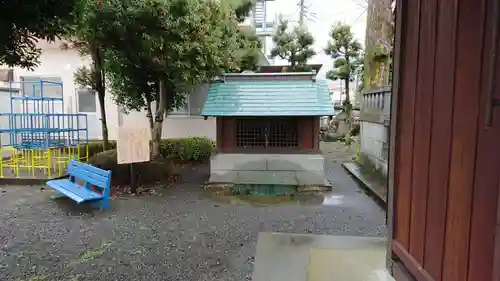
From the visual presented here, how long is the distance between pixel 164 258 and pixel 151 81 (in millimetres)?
6695

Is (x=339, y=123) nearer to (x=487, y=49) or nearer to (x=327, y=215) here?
(x=327, y=215)

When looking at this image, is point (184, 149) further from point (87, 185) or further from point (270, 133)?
point (87, 185)

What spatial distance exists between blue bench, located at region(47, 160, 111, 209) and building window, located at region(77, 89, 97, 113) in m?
6.01

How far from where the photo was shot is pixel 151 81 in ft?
32.9

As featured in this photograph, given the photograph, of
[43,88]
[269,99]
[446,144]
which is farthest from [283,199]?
[43,88]

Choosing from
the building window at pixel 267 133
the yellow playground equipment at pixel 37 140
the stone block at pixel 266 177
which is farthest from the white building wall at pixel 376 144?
the yellow playground equipment at pixel 37 140

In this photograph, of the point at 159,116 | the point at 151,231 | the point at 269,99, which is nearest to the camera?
the point at 151,231

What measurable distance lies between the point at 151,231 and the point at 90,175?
2259 millimetres

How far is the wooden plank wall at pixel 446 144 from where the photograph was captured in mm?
1188

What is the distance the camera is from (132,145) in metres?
7.45

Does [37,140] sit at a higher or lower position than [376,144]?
lower

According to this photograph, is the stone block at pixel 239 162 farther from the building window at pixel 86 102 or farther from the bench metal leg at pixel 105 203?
the building window at pixel 86 102

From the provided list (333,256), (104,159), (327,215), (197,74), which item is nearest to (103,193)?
(104,159)

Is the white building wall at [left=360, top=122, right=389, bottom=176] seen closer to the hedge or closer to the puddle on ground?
the puddle on ground
